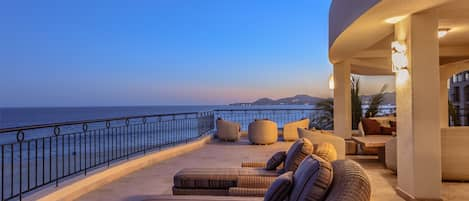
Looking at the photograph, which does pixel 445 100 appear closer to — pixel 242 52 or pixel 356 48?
pixel 356 48

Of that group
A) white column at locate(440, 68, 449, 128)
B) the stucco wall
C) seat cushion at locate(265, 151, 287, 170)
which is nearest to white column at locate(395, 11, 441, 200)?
the stucco wall

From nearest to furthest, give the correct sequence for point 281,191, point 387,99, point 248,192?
1. point 281,191
2. point 248,192
3. point 387,99

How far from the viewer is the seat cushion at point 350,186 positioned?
1685mm

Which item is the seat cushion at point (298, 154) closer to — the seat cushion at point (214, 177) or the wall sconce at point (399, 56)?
the seat cushion at point (214, 177)

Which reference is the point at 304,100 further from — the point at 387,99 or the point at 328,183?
the point at 328,183

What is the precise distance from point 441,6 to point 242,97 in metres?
19.0

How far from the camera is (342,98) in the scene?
8.32 metres

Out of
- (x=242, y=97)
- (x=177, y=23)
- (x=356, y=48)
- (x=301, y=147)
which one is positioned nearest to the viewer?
(x=301, y=147)

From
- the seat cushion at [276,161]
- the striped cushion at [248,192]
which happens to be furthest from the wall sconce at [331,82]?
the striped cushion at [248,192]

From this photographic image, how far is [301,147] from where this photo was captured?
3279mm

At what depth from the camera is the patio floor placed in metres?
4.34

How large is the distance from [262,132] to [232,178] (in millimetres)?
5619

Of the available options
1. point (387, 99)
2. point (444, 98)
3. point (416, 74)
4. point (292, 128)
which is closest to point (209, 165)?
point (416, 74)

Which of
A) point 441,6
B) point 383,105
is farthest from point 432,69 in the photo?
point 383,105
